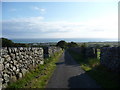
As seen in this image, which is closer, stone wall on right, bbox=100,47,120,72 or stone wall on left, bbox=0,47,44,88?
stone wall on left, bbox=0,47,44,88

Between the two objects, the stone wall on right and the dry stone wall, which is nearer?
the dry stone wall

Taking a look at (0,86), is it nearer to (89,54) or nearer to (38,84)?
(38,84)

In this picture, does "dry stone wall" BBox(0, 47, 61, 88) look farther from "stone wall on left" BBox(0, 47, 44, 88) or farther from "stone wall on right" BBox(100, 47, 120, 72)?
"stone wall on right" BBox(100, 47, 120, 72)

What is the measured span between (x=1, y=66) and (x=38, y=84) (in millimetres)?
2073

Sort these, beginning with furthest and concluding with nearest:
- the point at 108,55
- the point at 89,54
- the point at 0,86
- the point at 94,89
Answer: the point at 89,54, the point at 108,55, the point at 94,89, the point at 0,86

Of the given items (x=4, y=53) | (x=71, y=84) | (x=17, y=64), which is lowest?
(x=71, y=84)

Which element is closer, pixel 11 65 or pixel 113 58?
pixel 11 65

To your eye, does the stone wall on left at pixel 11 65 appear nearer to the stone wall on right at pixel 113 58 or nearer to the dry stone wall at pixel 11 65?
the dry stone wall at pixel 11 65

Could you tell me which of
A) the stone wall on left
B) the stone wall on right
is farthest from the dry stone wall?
the stone wall on right

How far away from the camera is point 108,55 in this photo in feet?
45.6

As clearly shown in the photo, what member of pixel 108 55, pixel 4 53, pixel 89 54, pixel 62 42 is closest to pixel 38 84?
pixel 4 53

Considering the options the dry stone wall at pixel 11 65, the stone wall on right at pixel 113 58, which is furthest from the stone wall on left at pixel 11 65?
the stone wall on right at pixel 113 58

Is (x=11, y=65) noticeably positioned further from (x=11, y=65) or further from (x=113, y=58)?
(x=113, y=58)

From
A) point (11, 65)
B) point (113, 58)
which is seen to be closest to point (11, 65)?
point (11, 65)
